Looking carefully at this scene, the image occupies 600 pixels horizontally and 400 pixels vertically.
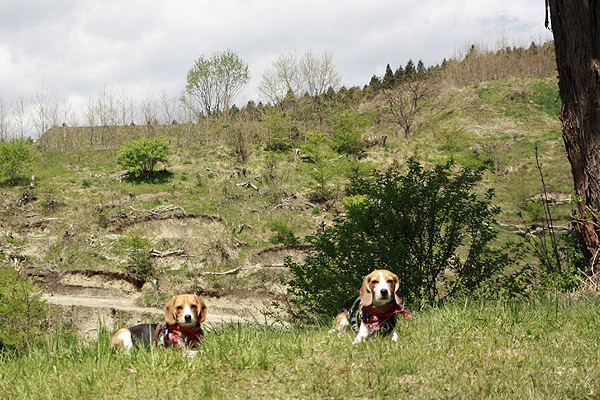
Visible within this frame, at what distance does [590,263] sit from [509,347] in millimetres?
3192

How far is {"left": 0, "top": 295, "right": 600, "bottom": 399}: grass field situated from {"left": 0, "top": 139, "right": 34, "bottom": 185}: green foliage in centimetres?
3124

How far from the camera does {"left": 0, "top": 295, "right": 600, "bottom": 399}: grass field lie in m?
2.29

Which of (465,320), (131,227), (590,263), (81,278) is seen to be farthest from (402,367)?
(131,227)

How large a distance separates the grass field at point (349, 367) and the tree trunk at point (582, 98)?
7.60 feet

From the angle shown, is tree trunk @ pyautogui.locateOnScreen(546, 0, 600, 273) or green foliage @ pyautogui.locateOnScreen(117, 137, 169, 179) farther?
green foliage @ pyautogui.locateOnScreen(117, 137, 169, 179)

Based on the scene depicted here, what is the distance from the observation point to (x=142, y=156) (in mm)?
31625

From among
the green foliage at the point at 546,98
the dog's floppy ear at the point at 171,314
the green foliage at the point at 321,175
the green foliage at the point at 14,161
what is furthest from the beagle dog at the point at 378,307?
the green foliage at the point at 546,98

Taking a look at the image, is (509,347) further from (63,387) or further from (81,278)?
(81,278)

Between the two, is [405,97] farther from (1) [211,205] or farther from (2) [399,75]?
(1) [211,205]

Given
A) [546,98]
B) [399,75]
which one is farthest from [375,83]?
[546,98]

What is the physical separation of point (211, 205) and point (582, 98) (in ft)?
81.1

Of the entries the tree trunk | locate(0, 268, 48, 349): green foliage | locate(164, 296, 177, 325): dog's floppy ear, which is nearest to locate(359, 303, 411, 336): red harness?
locate(164, 296, 177, 325): dog's floppy ear

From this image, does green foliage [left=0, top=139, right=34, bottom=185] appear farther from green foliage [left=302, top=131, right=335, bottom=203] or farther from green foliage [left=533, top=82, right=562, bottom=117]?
green foliage [left=533, top=82, right=562, bottom=117]

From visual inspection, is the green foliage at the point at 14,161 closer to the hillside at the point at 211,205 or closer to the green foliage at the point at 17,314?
the hillside at the point at 211,205
